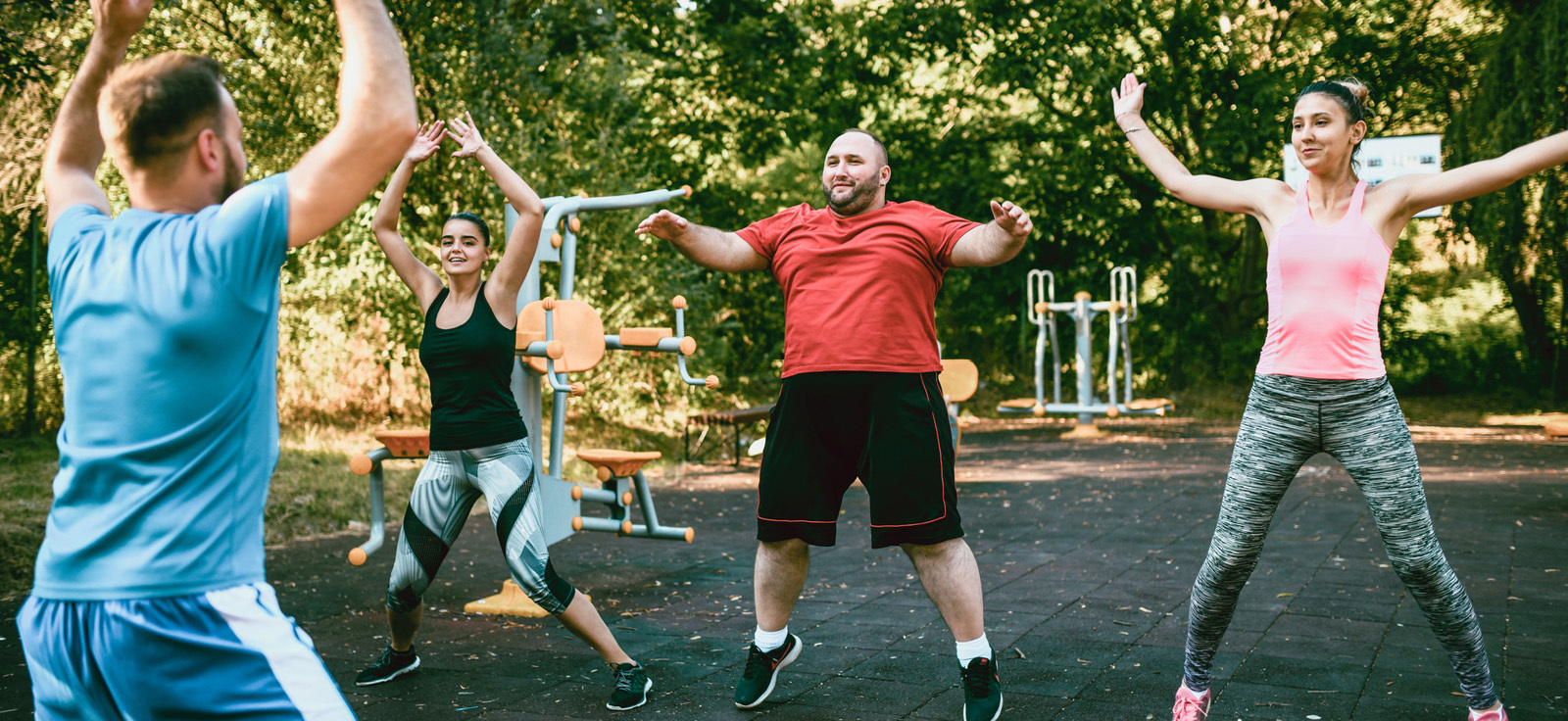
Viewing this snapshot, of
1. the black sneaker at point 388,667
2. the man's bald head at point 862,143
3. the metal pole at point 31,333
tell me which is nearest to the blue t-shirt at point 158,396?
the man's bald head at point 862,143

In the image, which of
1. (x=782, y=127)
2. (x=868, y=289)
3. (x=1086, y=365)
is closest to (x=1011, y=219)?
(x=868, y=289)

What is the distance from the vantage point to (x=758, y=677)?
11.6 feet

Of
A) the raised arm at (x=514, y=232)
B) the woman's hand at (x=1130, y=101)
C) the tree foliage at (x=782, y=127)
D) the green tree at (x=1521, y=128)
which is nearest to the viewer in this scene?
the woman's hand at (x=1130, y=101)

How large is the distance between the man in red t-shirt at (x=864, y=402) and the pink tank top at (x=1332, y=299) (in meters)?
0.76

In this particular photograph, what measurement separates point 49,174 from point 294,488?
6.76 meters

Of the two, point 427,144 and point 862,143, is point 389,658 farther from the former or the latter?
point 862,143

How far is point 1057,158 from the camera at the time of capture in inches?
664

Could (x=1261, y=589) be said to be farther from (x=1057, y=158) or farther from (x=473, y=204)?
(x=1057, y=158)

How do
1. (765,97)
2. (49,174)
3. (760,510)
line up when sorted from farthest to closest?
(765,97) → (760,510) → (49,174)

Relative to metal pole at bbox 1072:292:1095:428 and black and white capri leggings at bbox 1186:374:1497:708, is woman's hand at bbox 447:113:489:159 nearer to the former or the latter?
black and white capri leggings at bbox 1186:374:1497:708

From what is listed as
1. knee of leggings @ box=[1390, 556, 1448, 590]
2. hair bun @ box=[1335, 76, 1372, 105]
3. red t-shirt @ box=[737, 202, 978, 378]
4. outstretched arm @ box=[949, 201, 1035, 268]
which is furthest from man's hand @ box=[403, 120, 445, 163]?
knee of leggings @ box=[1390, 556, 1448, 590]

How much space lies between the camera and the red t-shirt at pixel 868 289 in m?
3.40

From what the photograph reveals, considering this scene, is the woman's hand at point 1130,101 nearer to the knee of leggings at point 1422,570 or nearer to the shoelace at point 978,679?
the knee of leggings at point 1422,570

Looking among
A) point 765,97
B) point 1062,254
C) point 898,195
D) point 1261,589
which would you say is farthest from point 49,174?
point 1062,254
